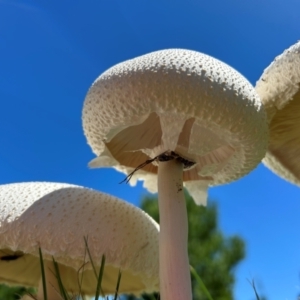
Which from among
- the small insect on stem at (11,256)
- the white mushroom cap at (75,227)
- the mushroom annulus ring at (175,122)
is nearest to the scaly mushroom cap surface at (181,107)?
the mushroom annulus ring at (175,122)

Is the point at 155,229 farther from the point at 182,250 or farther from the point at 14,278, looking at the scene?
the point at 14,278

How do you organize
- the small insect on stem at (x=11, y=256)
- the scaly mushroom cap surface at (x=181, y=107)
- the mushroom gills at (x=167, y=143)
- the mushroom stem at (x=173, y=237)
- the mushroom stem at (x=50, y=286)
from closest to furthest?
the scaly mushroom cap surface at (x=181, y=107) < the mushroom stem at (x=173, y=237) < the mushroom gills at (x=167, y=143) < the mushroom stem at (x=50, y=286) < the small insect on stem at (x=11, y=256)

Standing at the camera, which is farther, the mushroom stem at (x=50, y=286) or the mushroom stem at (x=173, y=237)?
the mushroom stem at (x=50, y=286)

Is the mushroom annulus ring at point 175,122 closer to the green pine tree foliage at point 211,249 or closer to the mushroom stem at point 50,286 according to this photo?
the mushroom stem at point 50,286

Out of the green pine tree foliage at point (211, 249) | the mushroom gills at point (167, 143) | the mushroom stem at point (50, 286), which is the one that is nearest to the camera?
the mushroom gills at point (167, 143)

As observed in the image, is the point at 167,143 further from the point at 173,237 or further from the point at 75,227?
the point at 75,227

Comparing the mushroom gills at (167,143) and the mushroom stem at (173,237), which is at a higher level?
the mushroom gills at (167,143)
